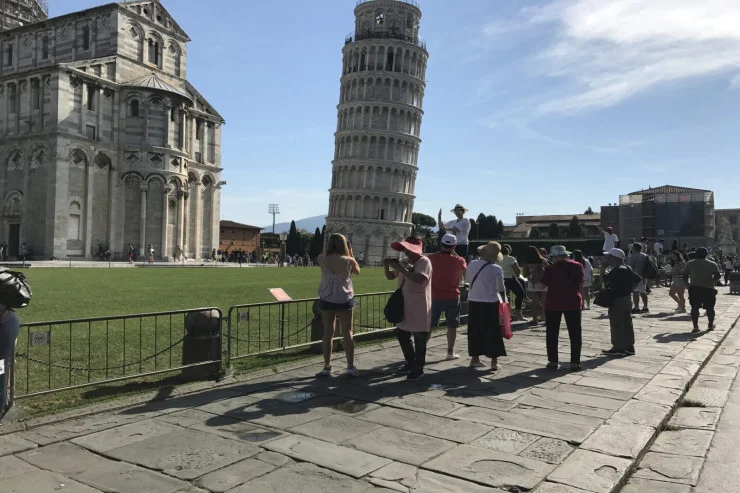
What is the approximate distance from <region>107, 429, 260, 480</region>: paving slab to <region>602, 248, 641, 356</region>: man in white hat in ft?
23.3

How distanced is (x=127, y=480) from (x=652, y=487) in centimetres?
390

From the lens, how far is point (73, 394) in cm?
648

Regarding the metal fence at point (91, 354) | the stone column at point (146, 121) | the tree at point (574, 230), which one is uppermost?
the stone column at point (146, 121)

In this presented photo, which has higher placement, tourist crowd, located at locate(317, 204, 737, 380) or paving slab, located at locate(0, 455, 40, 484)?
tourist crowd, located at locate(317, 204, 737, 380)

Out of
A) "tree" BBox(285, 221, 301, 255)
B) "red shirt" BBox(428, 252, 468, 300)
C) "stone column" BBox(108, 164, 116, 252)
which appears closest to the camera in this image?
"red shirt" BBox(428, 252, 468, 300)

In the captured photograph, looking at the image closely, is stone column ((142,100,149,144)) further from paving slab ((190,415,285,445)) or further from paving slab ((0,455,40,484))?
paving slab ((0,455,40,484))

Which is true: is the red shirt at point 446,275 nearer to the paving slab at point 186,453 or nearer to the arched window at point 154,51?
the paving slab at point 186,453

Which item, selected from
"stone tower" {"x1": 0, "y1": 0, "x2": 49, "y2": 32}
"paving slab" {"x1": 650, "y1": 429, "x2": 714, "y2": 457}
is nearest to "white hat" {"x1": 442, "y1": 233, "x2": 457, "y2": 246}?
"paving slab" {"x1": 650, "y1": 429, "x2": 714, "y2": 457}

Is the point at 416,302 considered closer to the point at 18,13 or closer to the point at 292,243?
the point at 18,13

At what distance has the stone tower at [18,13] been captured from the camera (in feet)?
189

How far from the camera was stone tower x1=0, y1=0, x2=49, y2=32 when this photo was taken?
189 feet

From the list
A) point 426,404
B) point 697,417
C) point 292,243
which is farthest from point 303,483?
point 292,243

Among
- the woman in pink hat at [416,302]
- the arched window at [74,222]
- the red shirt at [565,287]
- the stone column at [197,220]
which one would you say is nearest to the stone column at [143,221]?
the arched window at [74,222]

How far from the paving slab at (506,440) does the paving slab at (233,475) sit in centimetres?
186
